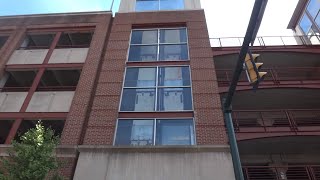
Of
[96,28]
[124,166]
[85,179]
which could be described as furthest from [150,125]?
[96,28]

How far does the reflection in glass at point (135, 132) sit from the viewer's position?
1425 cm

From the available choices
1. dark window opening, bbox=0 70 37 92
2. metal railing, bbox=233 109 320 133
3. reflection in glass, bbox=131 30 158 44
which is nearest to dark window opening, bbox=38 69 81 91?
dark window opening, bbox=0 70 37 92

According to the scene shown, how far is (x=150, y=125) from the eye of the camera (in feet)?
48.8

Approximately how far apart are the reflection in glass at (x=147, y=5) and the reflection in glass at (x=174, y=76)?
6.81 m

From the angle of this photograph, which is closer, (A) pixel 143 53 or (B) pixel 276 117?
(B) pixel 276 117

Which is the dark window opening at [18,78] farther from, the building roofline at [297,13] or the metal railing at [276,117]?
the building roofline at [297,13]

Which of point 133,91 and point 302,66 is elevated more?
point 302,66

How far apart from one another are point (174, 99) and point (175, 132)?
7.05 feet

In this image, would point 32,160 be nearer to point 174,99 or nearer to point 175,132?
point 175,132

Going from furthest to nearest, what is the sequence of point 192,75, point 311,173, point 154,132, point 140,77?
point 140,77
point 192,75
point 154,132
point 311,173

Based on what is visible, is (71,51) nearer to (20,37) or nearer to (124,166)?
(20,37)

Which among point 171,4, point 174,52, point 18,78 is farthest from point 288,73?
point 18,78

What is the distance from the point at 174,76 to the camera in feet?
56.7

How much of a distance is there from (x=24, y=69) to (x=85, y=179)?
9526 millimetres
